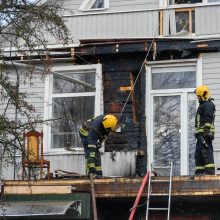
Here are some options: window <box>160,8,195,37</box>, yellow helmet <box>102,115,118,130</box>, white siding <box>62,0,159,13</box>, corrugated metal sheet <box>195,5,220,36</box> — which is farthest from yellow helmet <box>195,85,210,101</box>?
white siding <box>62,0,159,13</box>

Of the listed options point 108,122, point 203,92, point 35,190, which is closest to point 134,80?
point 108,122

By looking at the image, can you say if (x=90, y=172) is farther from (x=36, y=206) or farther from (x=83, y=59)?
(x=83, y=59)

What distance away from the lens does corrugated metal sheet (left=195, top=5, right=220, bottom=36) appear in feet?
51.1

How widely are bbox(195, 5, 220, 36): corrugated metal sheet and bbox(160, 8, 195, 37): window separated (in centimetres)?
16

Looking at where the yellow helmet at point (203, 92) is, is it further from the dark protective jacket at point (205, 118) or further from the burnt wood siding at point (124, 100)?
the burnt wood siding at point (124, 100)

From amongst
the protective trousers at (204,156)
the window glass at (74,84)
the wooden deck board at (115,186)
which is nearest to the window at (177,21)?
the window glass at (74,84)

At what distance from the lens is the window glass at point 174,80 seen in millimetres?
15633

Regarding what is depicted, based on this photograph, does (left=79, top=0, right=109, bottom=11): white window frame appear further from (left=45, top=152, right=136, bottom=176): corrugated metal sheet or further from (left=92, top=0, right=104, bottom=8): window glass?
(left=45, top=152, right=136, bottom=176): corrugated metal sheet

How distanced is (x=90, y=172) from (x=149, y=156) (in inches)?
67.1

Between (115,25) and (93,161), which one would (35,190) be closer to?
(93,161)

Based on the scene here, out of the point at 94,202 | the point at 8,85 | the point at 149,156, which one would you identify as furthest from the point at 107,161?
the point at 8,85

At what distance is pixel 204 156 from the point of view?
13781mm

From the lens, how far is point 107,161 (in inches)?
613

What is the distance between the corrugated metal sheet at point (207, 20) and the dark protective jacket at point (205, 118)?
2.18 m
